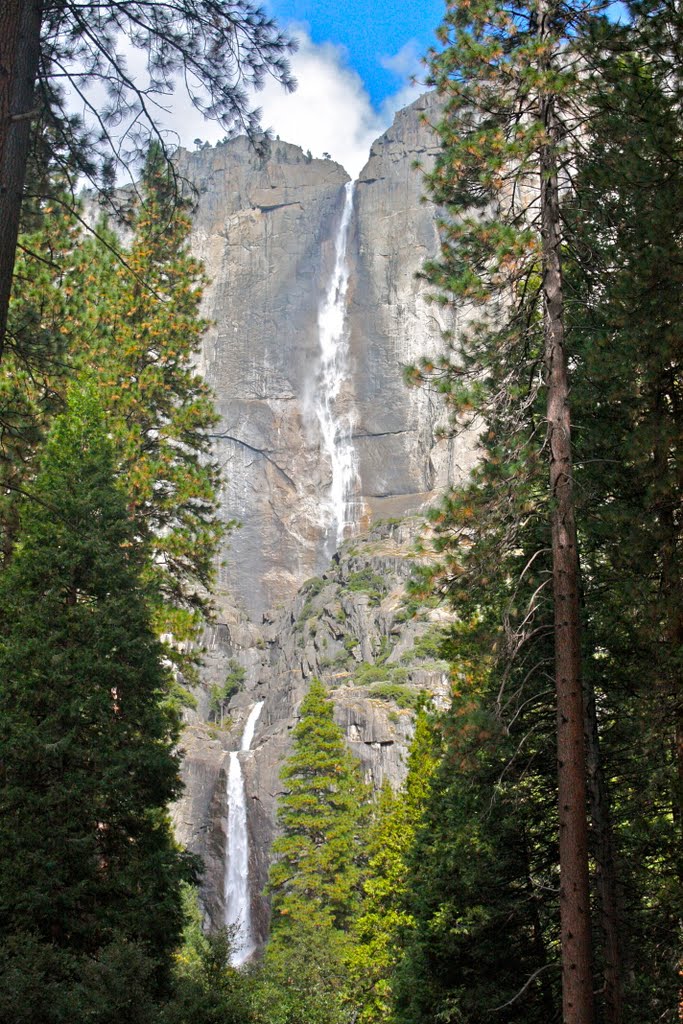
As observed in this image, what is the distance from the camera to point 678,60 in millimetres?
7520

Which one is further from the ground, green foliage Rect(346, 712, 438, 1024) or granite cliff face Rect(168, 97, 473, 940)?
granite cliff face Rect(168, 97, 473, 940)

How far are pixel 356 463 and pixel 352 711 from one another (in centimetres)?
4325

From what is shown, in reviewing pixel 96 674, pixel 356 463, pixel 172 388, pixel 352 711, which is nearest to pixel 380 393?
pixel 356 463

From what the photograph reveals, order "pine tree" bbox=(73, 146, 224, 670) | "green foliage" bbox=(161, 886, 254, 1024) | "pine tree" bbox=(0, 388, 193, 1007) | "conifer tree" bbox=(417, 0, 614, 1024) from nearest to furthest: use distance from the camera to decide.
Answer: "conifer tree" bbox=(417, 0, 614, 1024), "pine tree" bbox=(0, 388, 193, 1007), "green foliage" bbox=(161, 886, 254, 1024), "pine tree" bbox=(73, 146, 224, 670)

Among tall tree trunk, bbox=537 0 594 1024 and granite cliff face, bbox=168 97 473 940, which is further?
granite cliff face, bbox=168 97 473 940

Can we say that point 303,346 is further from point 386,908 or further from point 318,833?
point 386,908

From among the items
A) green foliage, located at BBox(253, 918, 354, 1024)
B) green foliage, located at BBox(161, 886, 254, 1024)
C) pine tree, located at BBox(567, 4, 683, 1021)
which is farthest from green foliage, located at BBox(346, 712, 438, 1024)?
pine tree, located at BBox(567, 4, 683, 1021)

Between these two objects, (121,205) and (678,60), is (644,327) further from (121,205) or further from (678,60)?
(121,205)

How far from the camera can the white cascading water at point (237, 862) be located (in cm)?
3734

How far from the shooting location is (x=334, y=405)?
85750mm

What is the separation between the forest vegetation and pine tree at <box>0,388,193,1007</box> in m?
0.04

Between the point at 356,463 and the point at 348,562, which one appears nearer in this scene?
the point at 348,562

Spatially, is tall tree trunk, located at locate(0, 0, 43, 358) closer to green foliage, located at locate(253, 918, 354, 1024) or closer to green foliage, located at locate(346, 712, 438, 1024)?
green foliage, located at locate(253, 918, 354, 1024)

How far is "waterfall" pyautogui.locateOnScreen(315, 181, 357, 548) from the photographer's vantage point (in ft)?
275
